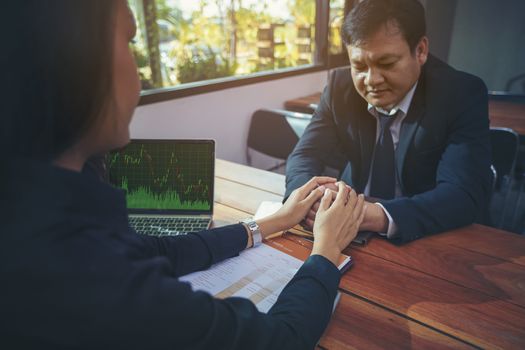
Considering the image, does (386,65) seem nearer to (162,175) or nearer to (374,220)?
(374,220)

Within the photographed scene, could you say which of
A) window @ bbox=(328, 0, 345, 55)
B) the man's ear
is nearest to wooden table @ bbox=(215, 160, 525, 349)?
the man's ear

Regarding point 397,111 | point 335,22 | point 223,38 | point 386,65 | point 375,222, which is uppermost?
point 335,22

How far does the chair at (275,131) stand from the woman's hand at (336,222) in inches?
50.9

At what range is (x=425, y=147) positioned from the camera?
4.66 ft

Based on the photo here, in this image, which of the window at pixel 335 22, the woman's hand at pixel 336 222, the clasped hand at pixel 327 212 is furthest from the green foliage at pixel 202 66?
the woman's hand at pixel 336 222

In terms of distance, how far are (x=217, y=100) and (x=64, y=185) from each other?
7.31 ft

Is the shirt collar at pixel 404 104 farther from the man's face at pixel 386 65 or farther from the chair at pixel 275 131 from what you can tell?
the chair at pixel 275 131

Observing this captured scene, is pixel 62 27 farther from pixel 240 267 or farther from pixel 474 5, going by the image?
pixel 474 5

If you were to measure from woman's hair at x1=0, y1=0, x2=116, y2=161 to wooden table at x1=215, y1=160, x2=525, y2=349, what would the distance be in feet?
1.82

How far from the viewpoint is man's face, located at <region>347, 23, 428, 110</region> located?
1301 millimetres

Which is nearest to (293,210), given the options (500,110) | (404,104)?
(404,104)

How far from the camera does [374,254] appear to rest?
981mm

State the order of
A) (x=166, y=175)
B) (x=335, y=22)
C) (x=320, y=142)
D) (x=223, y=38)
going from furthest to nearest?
(x=335, y=22), (x=223, y=38), (x=320, y=142), (x=166, y=175)

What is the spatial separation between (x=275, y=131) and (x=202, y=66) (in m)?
0.70
